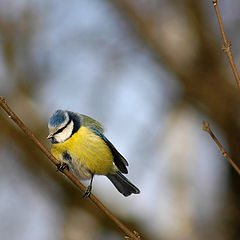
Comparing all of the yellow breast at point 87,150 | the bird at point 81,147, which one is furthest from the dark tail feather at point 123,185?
the yellow breast at point 87,150

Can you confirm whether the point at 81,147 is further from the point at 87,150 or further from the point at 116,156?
the point at 116,156

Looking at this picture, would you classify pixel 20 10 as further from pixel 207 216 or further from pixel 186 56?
pixel 207 216

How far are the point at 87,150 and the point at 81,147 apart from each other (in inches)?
2.4

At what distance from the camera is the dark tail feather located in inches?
157

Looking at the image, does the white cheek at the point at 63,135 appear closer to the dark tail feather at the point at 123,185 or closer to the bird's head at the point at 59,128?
the bird's head at the point at 59,128

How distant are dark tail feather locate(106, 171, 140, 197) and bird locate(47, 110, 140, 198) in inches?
10.6

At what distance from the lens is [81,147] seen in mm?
3436

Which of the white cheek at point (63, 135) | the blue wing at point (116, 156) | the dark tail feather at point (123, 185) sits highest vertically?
the blue wing at point (116, 156)

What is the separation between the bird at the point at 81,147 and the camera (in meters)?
3.42

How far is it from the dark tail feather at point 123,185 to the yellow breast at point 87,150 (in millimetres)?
397

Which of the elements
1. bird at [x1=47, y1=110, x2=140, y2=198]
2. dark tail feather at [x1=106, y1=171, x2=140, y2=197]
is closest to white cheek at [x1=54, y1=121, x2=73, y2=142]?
bird at [x1=47, y1=110, x2=140, y2=198]

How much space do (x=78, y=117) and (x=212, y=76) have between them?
2.86 meters

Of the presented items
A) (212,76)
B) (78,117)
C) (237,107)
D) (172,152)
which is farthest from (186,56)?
(78,117)

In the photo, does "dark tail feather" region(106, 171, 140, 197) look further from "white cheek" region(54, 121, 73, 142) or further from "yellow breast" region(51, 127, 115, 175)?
"white cheek" region(54, 121, 73, 142)
